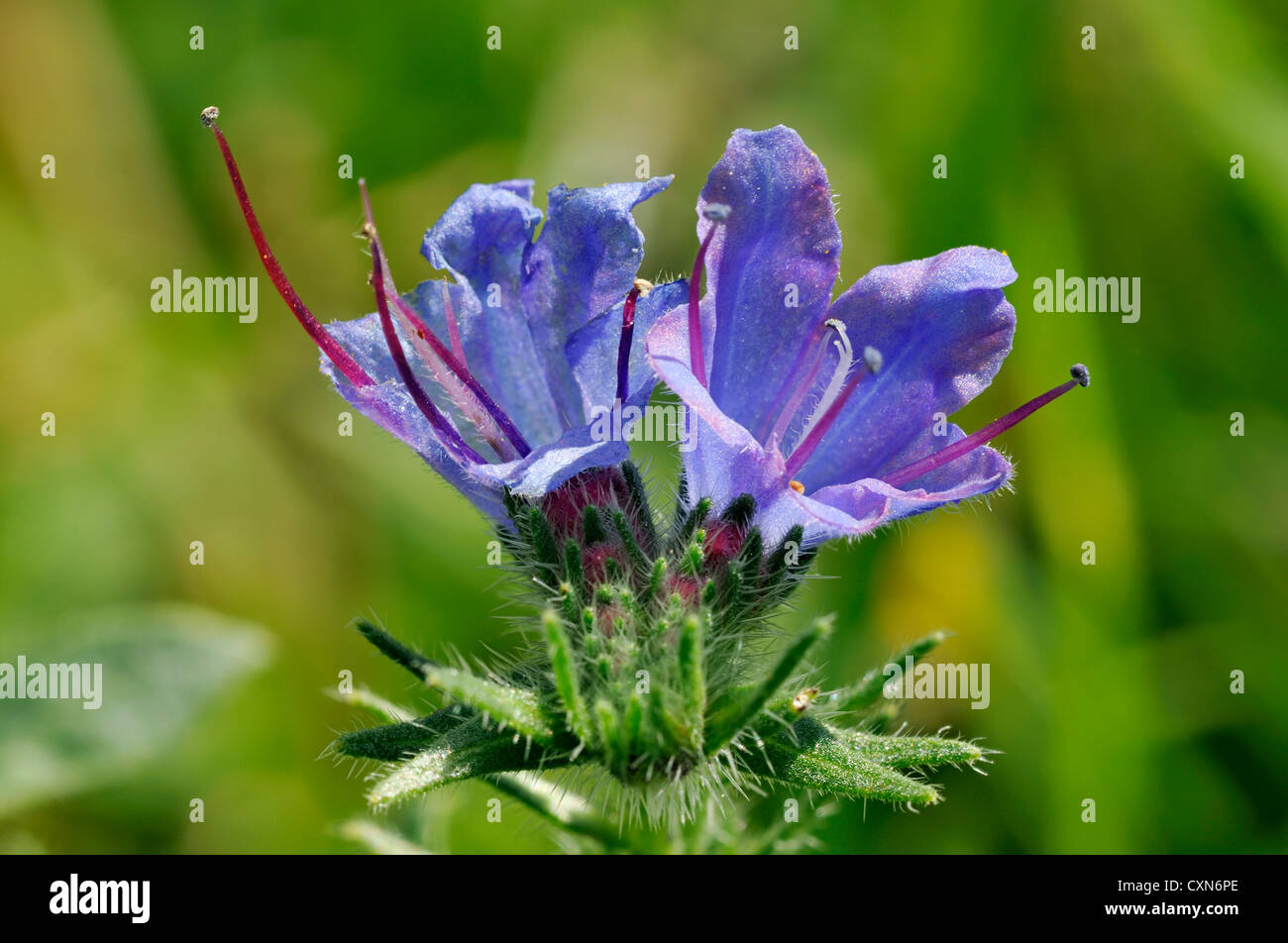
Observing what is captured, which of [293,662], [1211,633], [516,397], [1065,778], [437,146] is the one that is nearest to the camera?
[516,397]

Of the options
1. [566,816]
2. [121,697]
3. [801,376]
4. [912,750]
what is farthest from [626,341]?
[121,697]

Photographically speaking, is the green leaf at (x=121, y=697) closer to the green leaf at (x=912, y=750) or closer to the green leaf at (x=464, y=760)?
the green leaf at (x=464, y=760)

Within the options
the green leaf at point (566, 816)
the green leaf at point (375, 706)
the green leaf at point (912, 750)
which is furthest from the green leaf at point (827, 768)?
the green leaf at point (375, 706)

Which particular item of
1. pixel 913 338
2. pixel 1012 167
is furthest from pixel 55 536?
pixel 1012 167

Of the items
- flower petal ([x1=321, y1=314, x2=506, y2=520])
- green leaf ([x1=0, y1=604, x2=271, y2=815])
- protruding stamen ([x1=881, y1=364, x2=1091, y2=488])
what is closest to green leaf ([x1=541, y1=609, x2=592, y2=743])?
flower petal ([x1=321, y1=314, x2=506, y2=520])

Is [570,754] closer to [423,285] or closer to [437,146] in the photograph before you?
[423,285]

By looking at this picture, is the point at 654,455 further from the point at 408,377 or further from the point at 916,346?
the point at 408,377
